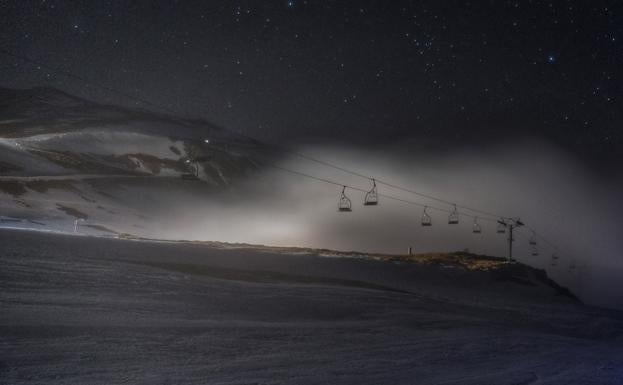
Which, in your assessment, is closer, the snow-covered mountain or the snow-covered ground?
the snow-covered ground

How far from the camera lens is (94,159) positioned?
88625 millimetres

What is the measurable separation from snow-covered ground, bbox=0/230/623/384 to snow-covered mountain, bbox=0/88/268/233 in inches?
372

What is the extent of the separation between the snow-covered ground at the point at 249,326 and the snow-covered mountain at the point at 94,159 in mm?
9457

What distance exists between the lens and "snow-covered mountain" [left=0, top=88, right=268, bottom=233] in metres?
54.8

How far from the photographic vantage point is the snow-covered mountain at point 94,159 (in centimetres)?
5481

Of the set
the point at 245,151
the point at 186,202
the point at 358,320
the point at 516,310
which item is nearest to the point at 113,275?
the point at 358,320

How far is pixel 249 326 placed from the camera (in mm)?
10781

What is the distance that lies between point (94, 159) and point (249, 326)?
8716 cm

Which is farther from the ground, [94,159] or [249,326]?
[94,159]

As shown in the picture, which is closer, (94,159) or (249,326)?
(249,326)

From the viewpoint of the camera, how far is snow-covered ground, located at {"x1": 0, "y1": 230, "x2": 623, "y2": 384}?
7543 millimetres

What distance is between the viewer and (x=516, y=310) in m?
18.4

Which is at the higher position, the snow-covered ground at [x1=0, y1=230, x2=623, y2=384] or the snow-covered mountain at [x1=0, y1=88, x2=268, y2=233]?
the snow-covered mountain at [x1=0, y1=88, x2=268, y2=233]

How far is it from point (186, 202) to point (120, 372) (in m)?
82.9
